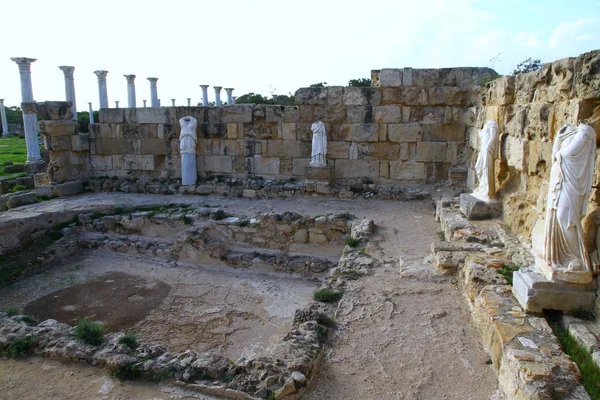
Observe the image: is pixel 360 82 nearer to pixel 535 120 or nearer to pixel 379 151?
pixel 379 151

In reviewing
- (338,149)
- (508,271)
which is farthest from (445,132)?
(508,271)

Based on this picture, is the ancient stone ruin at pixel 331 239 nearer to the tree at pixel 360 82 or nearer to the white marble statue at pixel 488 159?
the white marble statue at pixel 488 159

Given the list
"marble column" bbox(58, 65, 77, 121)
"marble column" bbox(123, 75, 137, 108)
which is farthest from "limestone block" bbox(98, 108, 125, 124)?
"marble column" bbox(123, 75, 137, 108)

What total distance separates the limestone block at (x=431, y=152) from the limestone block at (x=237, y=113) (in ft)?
14.6

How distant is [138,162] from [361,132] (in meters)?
6.43

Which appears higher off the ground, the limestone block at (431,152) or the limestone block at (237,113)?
the limestone block at (237,113)

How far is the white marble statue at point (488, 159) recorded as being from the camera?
7215mm

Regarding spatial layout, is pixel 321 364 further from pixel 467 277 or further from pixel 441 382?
pixel 467 277

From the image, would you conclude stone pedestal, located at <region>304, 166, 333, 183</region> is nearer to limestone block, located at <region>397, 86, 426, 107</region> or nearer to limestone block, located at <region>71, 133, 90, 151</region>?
limestone block, located at <region>397, 86, 426, 107</region>

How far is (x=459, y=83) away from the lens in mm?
10484

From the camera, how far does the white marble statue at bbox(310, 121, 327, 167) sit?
1102 centimetres

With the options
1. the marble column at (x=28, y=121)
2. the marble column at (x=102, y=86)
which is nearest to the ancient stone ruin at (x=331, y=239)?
the marble column at (x=28, y=121)

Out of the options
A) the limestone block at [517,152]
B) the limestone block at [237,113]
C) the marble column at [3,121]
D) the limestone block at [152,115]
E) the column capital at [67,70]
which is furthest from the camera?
the marble column at [3,121]

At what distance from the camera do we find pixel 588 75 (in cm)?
447
